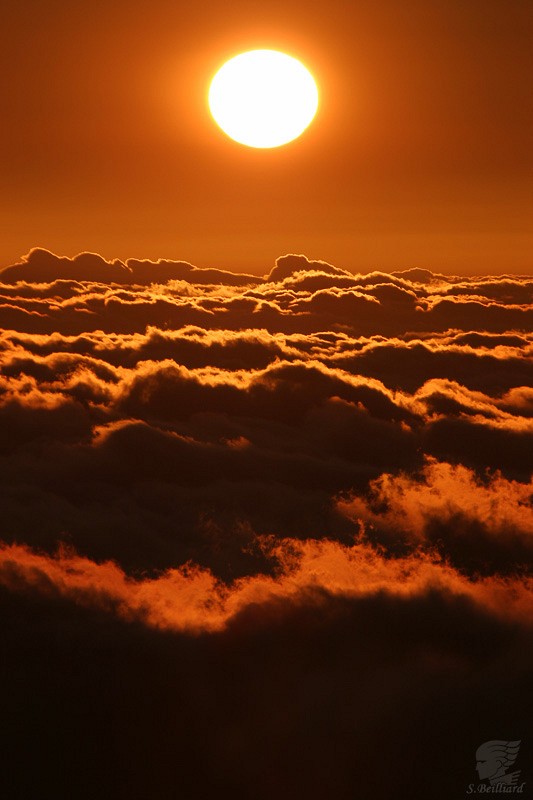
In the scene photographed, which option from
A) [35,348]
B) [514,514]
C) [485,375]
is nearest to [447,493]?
[514,514]

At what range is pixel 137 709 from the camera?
89.4 feet

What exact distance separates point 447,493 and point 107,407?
161 ft

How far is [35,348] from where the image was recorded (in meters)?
164

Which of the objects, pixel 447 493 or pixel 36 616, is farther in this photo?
pixel 447 493

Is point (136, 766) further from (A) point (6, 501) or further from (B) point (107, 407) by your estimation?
(B) point (107, 407)

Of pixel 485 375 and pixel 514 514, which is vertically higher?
pixel 485 375

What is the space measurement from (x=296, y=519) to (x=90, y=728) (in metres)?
41.9

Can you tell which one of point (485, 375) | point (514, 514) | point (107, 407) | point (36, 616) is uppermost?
point (485, 375)

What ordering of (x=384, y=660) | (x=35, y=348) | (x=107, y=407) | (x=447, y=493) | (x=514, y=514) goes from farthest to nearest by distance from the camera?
(x=35, y=348) < (x=107, y=407) < (x=447, y=493) < (x=514, y=514) < (x=384, y=660)

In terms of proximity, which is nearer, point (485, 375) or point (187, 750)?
point (187, 750)

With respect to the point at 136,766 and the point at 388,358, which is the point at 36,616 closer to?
the point at 136,766

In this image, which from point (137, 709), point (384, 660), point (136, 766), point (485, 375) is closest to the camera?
point (136, 766)

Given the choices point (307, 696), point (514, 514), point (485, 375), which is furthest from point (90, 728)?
point (485, 375)

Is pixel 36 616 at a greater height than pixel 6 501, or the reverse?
pixel 6 501
